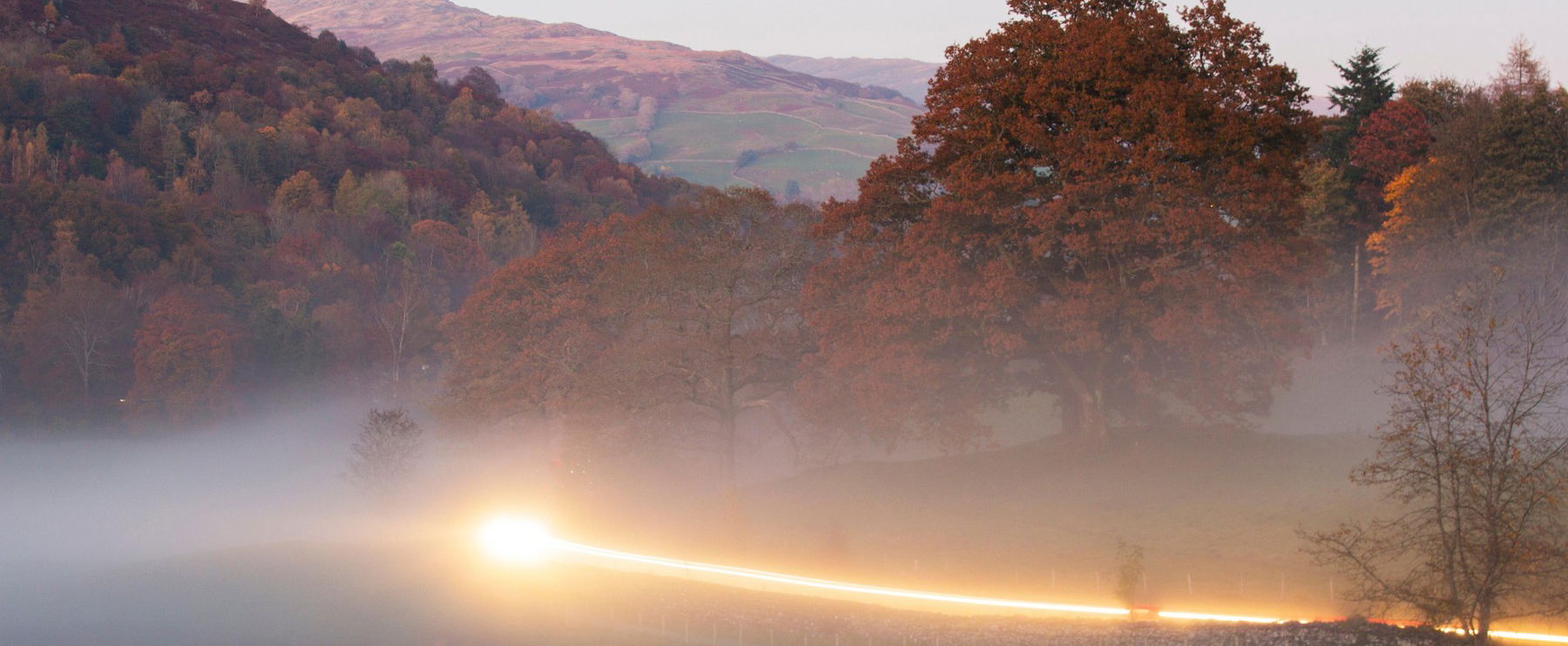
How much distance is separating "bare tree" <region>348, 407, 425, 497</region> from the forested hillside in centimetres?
2351

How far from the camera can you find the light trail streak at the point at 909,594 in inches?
976

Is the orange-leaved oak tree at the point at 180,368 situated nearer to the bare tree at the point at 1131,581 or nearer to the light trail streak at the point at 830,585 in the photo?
the light trail streak at the point at 830,585

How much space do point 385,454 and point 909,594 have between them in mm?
28177

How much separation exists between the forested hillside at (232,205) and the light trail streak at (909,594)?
41606mm

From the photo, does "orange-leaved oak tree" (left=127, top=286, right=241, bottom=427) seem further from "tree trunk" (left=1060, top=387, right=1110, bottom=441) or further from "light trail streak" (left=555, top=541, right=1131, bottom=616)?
"tree trunk" (left=1060, top=387, right=1110, bottom=441)

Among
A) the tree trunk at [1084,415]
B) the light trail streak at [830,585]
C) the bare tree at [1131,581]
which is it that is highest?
the tree trunk at [1084,415]

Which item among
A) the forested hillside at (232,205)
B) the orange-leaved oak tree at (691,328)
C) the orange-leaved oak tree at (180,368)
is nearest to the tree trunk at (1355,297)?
the orange-leaved oak tree at (691,328)

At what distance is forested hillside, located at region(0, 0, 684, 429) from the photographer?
2854 inches

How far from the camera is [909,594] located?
3097cm

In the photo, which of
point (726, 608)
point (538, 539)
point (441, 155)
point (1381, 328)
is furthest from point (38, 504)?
point (441, 155)

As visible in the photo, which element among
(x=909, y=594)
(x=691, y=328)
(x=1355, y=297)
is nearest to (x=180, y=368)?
(x=691, y=328)

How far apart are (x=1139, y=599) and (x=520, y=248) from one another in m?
91.1

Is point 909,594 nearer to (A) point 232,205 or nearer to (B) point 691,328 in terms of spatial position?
(B) point 691,328

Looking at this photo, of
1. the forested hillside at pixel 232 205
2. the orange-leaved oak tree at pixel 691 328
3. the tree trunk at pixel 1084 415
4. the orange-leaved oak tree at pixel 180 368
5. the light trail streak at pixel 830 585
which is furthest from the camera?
the forested hillside at pixel 232 205
